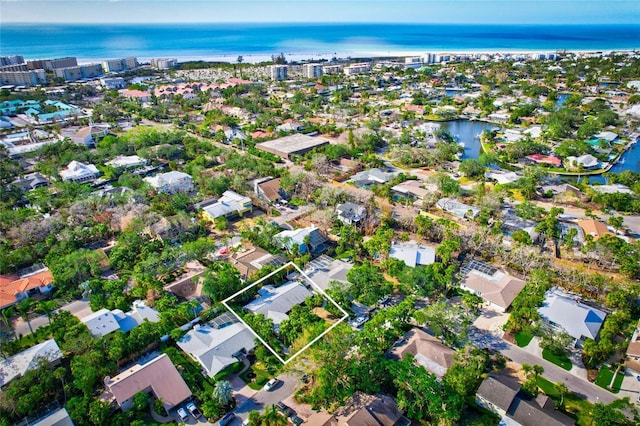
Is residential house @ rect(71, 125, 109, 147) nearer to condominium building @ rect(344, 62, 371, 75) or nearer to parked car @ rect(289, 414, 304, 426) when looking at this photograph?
parked car @ rect(289, 414, 304, 426)

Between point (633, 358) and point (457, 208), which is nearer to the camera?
point (633, 358)

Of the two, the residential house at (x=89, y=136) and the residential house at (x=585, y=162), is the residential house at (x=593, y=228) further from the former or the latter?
the residential house at (x=89, y=136)

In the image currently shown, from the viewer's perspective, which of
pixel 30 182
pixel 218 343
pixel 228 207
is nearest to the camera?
pixel 218 343

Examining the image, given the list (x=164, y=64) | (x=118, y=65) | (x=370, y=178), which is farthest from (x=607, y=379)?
(x=118, y=65)

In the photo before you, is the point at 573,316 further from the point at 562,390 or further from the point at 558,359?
the point at 562,390

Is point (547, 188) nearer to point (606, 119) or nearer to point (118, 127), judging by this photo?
point (606, 119)

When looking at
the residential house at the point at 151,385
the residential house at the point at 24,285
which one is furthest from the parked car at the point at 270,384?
the residential house at the point at 24,285
